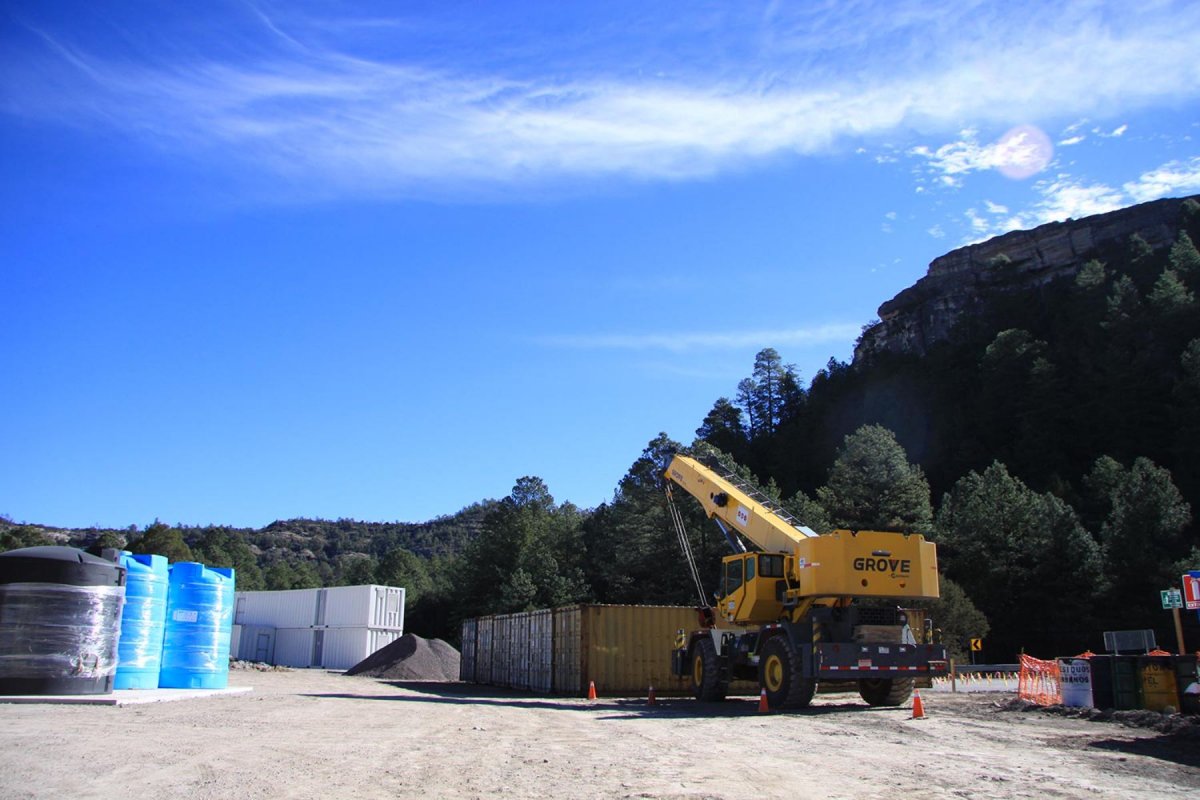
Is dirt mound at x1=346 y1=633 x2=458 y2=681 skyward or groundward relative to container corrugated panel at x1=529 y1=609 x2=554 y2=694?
groundward

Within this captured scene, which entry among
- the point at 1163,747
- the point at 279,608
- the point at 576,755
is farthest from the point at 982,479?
the point at 576,755

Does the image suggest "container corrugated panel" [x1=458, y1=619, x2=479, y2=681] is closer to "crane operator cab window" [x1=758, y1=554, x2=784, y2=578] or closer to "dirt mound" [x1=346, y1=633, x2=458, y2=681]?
"dirt mound" [x1=346, y1=633, x2=458, y2=681]

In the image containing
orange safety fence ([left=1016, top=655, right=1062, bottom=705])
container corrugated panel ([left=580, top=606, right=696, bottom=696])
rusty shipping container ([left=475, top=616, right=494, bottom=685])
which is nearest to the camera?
orange safety fence ([left=1016, top=655, right=1062, bottom=705])

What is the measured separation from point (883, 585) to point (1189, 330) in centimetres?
7108

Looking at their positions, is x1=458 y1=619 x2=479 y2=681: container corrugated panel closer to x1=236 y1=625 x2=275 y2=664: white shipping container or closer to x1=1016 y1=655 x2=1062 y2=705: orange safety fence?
x1=1016 y1=655 x2=1062 y2=705: orange safety fence

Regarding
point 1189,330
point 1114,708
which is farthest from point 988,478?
point 1114,708

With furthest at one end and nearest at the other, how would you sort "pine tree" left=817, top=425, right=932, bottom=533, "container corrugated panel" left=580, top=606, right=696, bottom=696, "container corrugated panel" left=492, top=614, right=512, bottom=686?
1. "pine tree" left=817, top=425, right=932, bottom=533
2. "container corrugated panel" left=492, top=614, right=512, bottom=686
3. "container corrugated panel" left=580, top=606, right=696, bottom=696

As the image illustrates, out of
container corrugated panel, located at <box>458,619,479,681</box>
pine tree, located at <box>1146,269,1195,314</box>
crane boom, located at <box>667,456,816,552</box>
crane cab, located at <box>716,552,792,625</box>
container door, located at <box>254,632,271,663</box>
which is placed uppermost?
pine tree, located at <box>1146,269,1195,314</box>

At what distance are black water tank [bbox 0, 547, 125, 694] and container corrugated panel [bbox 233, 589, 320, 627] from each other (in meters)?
37.0

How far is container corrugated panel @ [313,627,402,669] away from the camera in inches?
1957

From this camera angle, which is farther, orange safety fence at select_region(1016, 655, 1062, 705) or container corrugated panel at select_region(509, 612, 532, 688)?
container corrugated panel at select_region(509, 612, 532, 688)

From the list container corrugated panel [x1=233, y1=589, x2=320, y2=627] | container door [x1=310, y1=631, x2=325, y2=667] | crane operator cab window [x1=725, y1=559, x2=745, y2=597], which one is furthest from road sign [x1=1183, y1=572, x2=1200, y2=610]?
container corrugated panel [x1=233, y1=589, x2=320, y2=627]

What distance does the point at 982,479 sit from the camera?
2419 inches

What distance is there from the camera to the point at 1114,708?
16328mm
